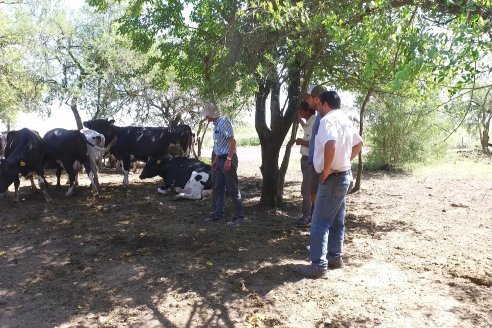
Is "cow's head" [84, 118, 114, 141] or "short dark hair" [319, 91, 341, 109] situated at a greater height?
"short dark hair" [319, 91, 341, 109]

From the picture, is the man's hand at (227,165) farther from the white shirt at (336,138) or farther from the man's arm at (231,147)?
the white shirt at (336,138)

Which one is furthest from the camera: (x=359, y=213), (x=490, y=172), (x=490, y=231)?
(x=490, y=172)

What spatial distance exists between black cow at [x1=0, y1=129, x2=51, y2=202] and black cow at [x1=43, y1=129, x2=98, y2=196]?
0.60 feet

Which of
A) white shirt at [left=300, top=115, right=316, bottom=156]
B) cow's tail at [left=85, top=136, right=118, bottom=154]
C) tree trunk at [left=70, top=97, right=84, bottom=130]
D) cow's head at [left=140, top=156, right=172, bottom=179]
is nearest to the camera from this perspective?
white shirt at [left=300, top=115, right=316, bottom=156]

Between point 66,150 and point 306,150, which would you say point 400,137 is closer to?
point 306,150

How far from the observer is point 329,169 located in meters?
4.52

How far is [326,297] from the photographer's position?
4.40 meters

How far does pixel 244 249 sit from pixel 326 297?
174cm

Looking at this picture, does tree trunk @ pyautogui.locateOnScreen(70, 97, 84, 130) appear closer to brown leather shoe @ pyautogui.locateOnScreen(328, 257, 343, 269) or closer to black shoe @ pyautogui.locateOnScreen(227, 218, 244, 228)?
black shoe @ pyautogui.locateOnScreen(227, 218, 244, 228)

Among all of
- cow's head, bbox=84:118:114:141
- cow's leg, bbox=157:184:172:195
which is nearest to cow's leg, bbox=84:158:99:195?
cow's leg, bbox=157:184:172:195

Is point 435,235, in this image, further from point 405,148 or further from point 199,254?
point 405,148

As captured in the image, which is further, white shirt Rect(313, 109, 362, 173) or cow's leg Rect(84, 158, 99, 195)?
cow's leg Rect(84, 158, 99, 195)

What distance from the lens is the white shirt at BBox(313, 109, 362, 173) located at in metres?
4.49

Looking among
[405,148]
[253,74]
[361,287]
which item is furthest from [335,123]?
[405,148]
